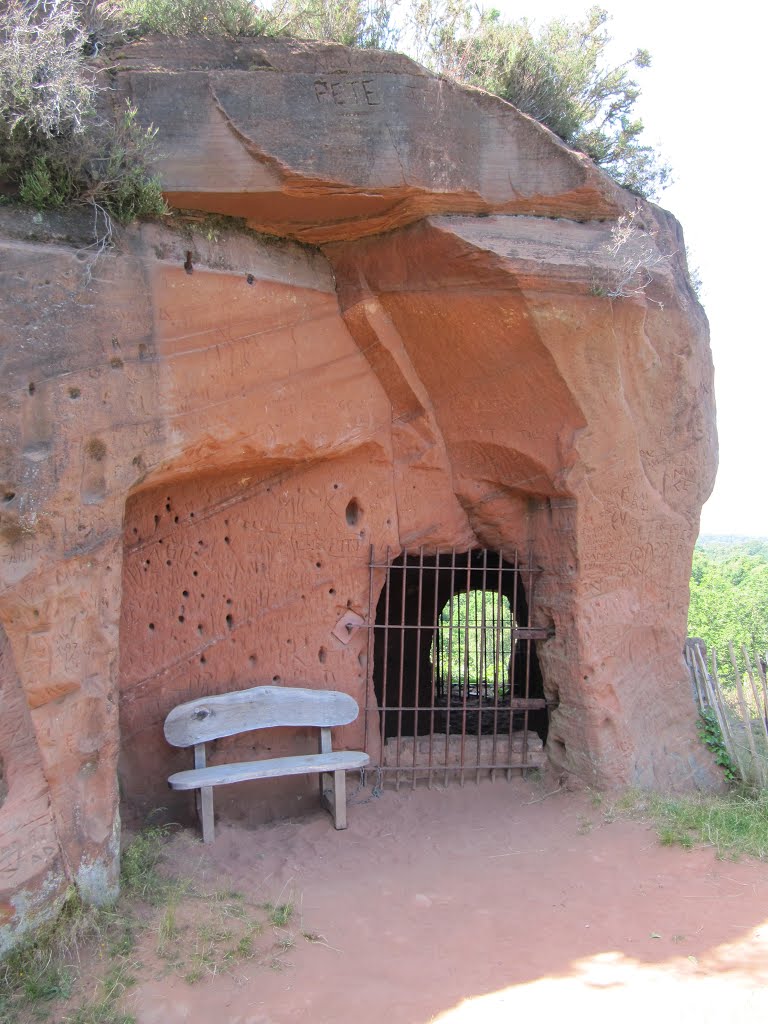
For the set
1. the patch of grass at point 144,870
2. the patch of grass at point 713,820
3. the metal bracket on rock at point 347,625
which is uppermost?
the metal bracket on rock at point 347,625

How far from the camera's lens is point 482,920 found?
423 centimetres

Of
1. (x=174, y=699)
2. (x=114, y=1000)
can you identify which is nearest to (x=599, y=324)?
(x=174, y=699)

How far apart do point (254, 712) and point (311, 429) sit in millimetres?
1907

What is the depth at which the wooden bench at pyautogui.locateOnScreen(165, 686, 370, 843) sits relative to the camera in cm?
491

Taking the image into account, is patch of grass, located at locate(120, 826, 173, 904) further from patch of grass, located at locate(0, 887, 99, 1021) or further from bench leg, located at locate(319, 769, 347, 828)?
bench leg, located at locate(319, 769, 347, 828)

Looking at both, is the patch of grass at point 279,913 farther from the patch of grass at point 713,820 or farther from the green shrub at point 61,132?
the green shrub at point 61,132

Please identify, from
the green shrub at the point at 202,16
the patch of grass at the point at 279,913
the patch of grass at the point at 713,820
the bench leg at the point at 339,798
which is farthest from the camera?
the bench leg at the point at 339,798

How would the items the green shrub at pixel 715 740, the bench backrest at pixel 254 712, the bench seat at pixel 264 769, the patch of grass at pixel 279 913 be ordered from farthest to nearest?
the green shrub at pixel 715 740 → the bench backrest at pixel 254 712 → the bench seat at pixel 264 769 → the patch of grass at pixel 279 913

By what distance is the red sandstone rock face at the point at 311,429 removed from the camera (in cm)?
392

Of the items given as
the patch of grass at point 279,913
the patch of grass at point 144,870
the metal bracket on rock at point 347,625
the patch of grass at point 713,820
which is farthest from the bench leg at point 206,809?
the patch of grass at point 713,820

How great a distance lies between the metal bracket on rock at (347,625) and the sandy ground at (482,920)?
1172 millimetres

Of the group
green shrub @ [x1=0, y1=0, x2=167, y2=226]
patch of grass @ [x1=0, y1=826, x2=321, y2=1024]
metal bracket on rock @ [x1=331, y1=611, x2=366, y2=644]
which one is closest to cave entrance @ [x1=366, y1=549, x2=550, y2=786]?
metal bracket on rock @ [x1=331, y1=611, x2=366, y2=644]

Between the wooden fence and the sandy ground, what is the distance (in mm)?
1236

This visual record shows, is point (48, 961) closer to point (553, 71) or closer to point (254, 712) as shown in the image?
point (254, 712)
